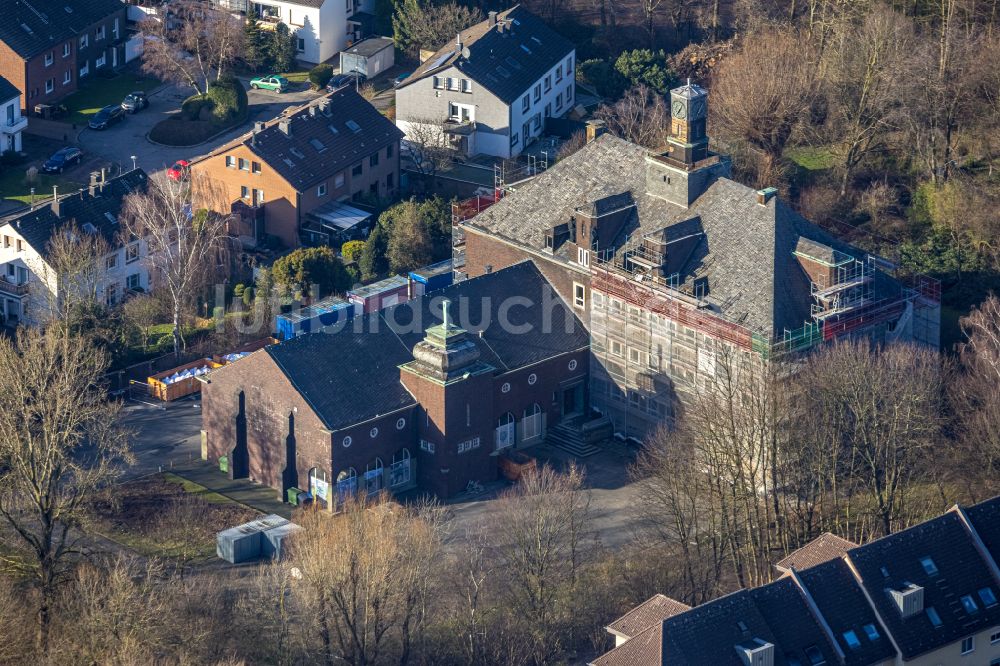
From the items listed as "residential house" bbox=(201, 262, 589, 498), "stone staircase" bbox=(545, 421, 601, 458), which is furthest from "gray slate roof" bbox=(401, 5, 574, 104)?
"stone staircase" bbox=(545, 421, 601, 458)

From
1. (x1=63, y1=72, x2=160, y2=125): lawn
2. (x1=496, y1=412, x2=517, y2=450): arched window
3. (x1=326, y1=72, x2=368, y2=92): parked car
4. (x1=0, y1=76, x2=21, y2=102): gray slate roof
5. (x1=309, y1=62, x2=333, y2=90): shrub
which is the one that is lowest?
(x1=496, y1=412, x2=517, y2=450): arched window

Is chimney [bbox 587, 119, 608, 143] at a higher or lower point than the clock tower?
lower

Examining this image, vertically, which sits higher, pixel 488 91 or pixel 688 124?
pixel 688 124

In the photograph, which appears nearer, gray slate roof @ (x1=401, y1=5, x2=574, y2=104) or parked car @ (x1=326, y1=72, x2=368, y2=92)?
gray slate roof @ (x1=401, y1=5, x2=574, y2=104)

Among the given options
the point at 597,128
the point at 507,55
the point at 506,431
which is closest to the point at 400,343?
the point at 506,431

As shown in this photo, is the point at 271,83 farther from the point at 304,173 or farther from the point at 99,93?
the point at 304,173

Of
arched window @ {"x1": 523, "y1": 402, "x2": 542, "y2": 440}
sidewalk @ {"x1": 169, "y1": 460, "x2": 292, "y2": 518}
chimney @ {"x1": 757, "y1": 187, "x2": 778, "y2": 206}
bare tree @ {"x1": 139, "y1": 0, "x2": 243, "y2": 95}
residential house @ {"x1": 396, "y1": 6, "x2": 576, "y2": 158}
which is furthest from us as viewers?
bare tree @ {"x1": 139, "y1": 0, "x2": 243, "y2": 95}

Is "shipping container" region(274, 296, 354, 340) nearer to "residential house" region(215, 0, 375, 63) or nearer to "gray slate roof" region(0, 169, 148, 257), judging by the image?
"gray slate roof" region(0, 169, 148, 257)

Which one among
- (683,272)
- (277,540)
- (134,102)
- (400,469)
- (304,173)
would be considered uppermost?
(683,272)
